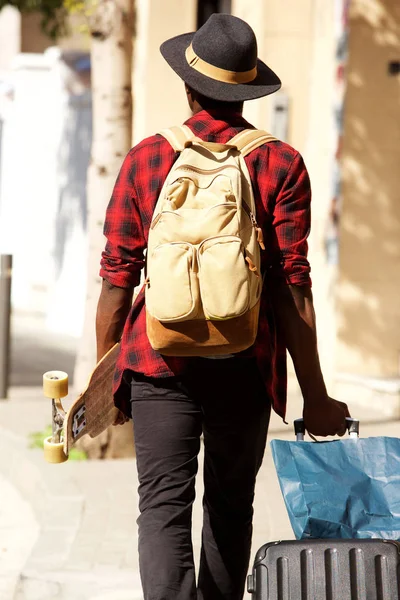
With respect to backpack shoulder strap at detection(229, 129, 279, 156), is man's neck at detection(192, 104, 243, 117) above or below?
above

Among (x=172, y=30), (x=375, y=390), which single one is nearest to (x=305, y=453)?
(x=375, y=390)

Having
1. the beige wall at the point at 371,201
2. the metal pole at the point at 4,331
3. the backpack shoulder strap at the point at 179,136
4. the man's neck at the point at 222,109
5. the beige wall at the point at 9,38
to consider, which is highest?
the man's neck at the point at 222,109

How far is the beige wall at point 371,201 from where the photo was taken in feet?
27.7

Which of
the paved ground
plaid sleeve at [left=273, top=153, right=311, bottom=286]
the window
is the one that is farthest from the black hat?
the window

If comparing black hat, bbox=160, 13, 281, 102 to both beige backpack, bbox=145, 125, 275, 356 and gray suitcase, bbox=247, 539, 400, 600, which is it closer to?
beige backpack, bbox=145, 125, 275, 356

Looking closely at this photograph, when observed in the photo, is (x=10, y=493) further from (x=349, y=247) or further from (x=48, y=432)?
(x=349, y=247)

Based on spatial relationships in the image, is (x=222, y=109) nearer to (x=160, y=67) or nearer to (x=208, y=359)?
(x=208, y=359)

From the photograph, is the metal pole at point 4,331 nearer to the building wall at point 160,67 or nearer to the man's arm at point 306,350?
the building wall at point 160,67

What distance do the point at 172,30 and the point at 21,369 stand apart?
3150 mm

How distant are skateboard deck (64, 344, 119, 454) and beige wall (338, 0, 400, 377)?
5.04 meters

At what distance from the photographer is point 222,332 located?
10.3 ft

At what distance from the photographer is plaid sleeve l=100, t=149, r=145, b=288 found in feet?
11.1

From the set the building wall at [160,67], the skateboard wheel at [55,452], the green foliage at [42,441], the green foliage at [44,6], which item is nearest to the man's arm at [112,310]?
the skateboard wheel at [55,452]

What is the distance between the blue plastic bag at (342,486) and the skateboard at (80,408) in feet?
2.09
